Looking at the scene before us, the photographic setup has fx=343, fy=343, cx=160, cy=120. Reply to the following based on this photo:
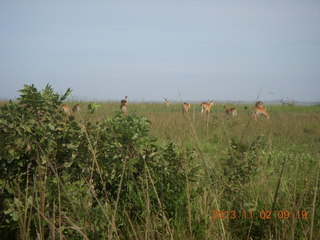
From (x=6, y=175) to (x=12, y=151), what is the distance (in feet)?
1.19

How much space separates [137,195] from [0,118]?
138 cm

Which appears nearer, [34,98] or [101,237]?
[101,237]

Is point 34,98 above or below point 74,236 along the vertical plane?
above

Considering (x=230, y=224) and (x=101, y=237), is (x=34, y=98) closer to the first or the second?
(x=101, y=237)

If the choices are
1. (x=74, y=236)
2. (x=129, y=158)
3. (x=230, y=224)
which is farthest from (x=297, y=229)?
(x=74, y=236)

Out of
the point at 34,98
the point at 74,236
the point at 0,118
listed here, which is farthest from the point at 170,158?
the point at 0,118

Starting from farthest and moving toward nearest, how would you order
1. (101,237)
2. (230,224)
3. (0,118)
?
(230,224) → (0,118) → (101,237)

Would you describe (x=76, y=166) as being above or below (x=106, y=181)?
above

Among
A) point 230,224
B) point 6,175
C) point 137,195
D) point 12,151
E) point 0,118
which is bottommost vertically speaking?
point 230,224

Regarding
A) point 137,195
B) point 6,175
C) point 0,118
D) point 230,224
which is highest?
point 0,118

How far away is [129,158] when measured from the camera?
3.15 metres

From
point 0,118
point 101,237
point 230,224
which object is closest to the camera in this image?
point 101,237

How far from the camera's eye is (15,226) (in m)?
2.89

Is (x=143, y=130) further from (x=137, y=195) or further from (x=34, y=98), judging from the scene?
(x=34, y=98)
